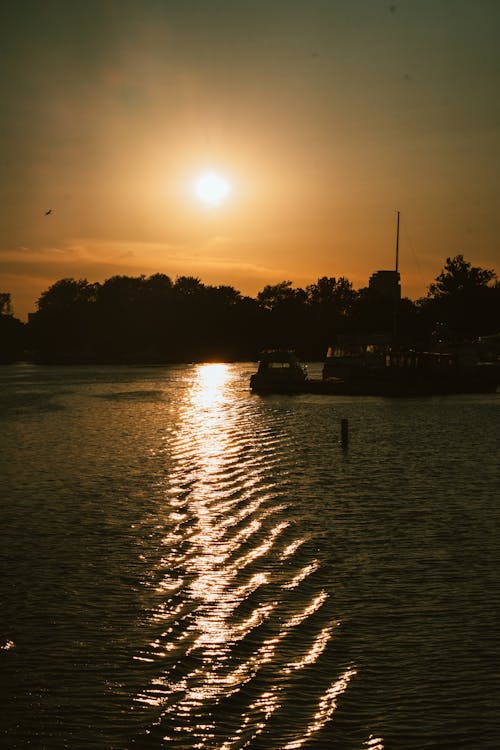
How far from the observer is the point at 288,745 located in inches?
290

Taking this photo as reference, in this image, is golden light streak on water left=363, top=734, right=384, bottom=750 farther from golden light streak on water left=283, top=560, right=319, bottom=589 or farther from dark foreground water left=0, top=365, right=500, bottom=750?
golden light streak on water left=283, top=560, right=319, bottom=589

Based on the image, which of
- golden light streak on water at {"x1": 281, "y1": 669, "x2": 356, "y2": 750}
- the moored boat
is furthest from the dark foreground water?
the moored boat

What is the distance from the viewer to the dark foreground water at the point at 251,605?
25.9 ft

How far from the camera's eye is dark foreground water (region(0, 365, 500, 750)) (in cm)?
791

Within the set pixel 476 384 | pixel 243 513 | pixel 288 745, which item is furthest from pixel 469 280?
pixel 288 745

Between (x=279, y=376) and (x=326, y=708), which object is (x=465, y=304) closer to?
(x=279, y=376)

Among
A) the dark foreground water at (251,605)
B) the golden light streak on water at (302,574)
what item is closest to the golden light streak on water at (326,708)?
the dark foreground water at (251,605)

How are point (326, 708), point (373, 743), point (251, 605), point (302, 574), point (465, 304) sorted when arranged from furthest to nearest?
point (465, 304) → point (302, 574) → point (251, 605) → point (326, 708) → point (373, 743)

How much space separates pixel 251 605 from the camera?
11.4 metres

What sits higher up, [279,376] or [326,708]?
[279,376]

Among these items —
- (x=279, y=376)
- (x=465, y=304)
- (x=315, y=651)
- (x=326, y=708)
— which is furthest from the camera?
(x=465, y=304)

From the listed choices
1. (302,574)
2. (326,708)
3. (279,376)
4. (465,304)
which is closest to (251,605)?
(302,574)

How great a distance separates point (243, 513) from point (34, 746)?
1111 centimetres

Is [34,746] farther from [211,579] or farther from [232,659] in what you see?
[211,579]
